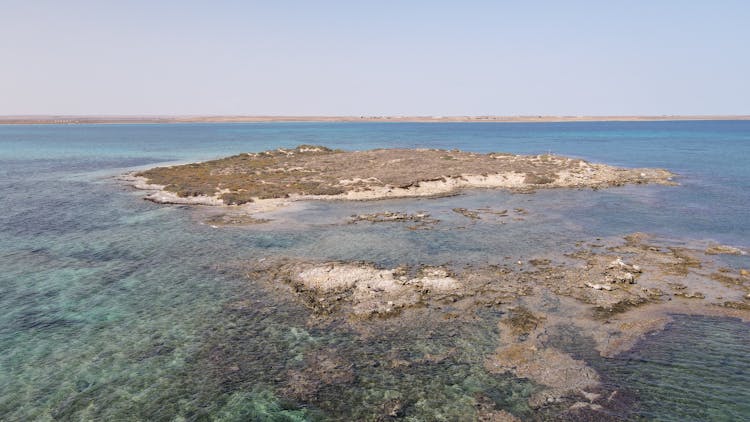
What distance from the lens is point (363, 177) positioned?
58.0 meters

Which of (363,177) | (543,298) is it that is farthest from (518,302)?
(363,177)

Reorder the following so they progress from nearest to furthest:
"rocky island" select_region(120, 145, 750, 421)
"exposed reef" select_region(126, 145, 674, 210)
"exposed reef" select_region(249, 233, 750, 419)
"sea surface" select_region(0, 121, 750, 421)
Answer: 1. "sea surface" select_region(0, 121, 750, 421)
2. "rocky island" select_region(120, 145, 750, 421)
3. "exposed reef" select_region(249, 233, 750, 419)
4. "exposed reef" select_region(126, 145, 674, 210)

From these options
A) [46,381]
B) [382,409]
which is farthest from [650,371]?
[46,381]

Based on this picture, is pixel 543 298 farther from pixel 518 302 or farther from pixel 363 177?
pixel 363 177

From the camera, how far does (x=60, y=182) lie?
6100 centimetres

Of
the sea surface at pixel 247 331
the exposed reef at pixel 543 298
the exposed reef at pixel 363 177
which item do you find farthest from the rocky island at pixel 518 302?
Result: the exposed reef at pixel 363 177

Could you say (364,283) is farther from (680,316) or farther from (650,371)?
(680,316)

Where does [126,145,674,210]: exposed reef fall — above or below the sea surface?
above

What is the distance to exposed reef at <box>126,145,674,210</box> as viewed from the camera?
50.3 meters

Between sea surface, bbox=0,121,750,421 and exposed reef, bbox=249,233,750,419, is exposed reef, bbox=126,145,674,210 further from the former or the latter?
exposed reef, bbox=249,233,750,419

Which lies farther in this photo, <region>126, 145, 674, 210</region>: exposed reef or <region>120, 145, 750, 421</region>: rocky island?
<region>126, 145, 674, 210</region>: exposed reef

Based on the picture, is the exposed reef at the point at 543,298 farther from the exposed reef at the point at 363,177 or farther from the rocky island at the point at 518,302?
the exposed reef at the point at 363,177

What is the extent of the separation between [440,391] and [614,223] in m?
30.1

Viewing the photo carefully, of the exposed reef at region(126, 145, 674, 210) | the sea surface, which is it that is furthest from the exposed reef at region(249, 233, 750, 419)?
the exposed reef at region(126, 145, 674, 210)
